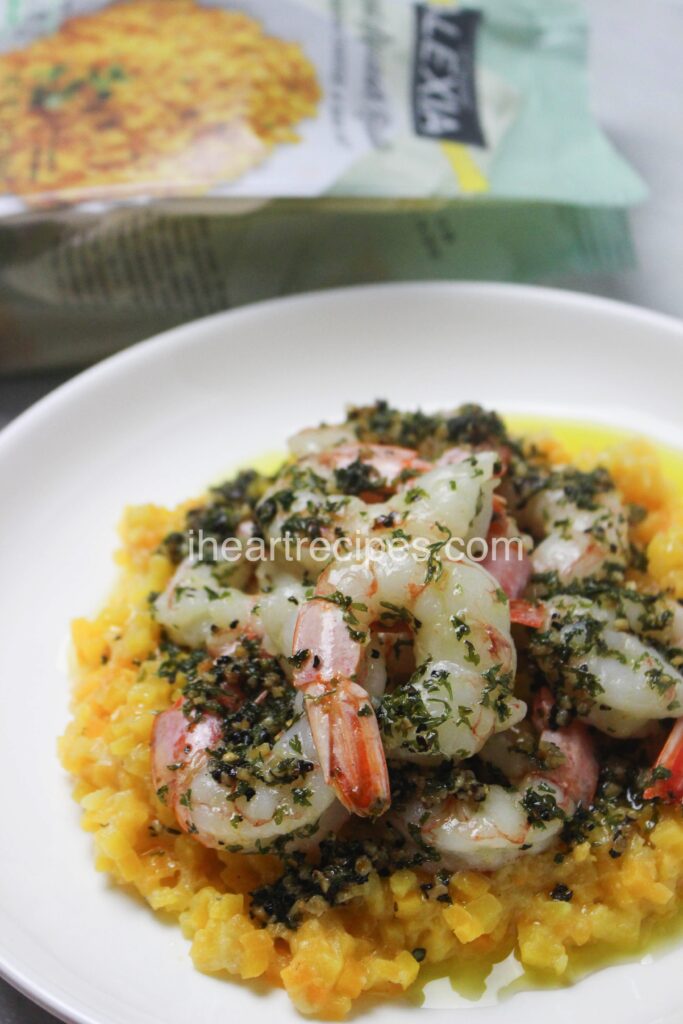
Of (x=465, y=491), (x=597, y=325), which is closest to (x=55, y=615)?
(x=465, y=491)

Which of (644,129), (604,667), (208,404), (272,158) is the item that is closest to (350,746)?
(604,667)

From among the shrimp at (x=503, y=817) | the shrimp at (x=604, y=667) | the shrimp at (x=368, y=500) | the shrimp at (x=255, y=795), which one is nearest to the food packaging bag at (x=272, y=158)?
the shrimp at (x=368, y=500)

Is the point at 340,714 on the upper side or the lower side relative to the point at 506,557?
upper

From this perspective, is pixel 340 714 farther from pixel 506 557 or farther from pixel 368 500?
pixel 368 500

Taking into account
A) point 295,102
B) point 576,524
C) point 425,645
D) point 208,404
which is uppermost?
point 295,102

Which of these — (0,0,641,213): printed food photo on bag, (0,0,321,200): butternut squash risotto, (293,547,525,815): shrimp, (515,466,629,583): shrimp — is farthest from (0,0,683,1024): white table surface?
(293,547,525,815): shrimp
